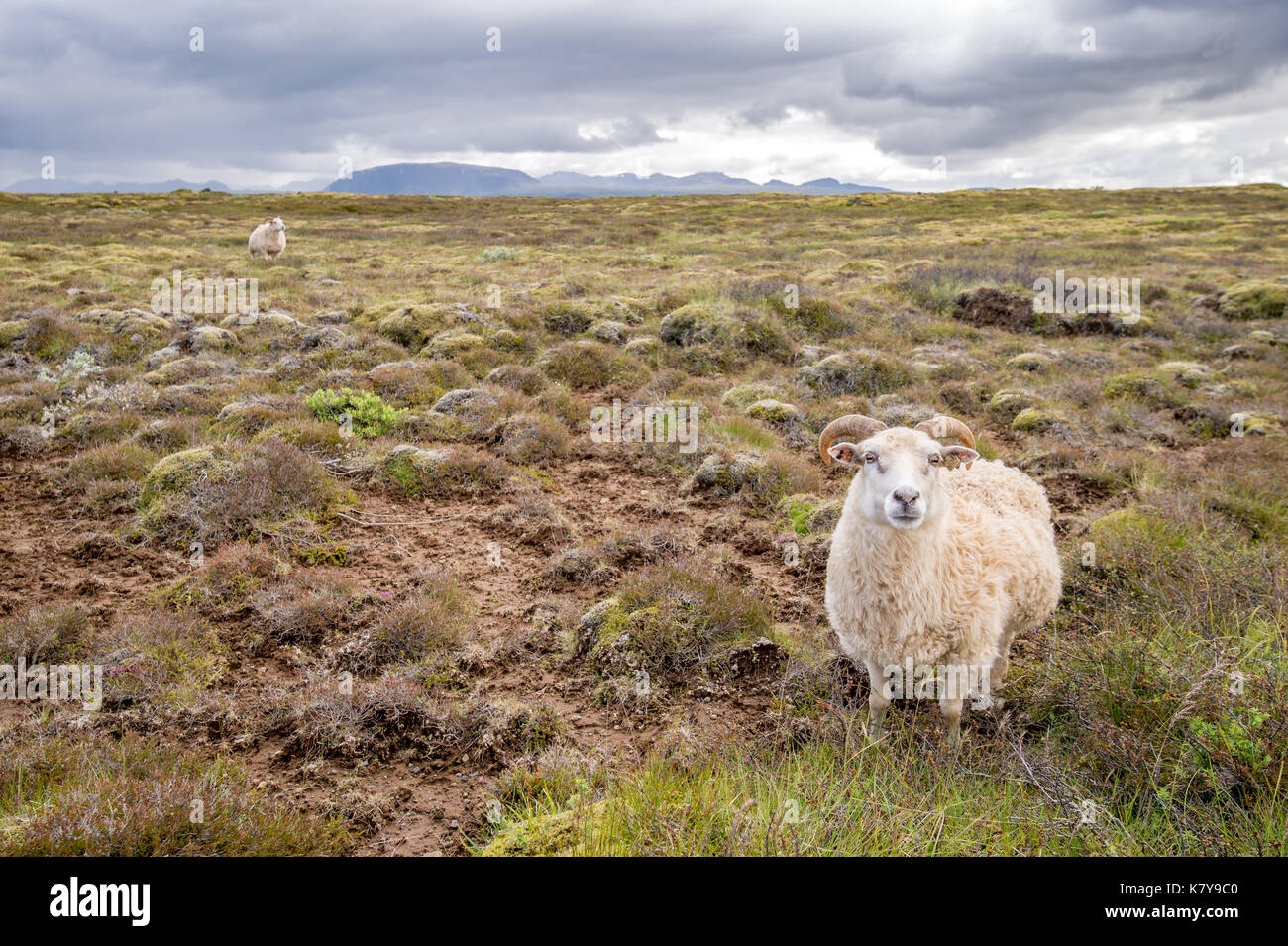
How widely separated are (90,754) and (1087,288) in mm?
23881

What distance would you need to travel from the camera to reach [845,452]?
14.9 feet

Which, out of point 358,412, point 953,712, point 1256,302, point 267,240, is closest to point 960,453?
point 953,712

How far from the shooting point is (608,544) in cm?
686

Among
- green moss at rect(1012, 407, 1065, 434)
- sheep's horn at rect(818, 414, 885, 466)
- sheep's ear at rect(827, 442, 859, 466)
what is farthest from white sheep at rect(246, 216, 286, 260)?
sheep's ear at rect(827, 442, 859, 466)

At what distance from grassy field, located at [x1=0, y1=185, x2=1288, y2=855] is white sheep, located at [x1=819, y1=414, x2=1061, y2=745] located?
1.24 ft

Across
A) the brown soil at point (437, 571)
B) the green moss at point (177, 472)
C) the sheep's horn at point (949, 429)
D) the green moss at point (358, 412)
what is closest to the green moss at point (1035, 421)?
the brown soil at point (437, 571)

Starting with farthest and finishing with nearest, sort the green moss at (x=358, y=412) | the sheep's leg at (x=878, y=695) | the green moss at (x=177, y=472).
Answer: the green moss at (x=358, y=412) < the green moss at (x=177, y=472) < the sheep's leg at (x=878, y=695)

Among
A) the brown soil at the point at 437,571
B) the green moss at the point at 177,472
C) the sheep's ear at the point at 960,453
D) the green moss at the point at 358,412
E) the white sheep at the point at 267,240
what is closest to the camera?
the brown soil at the point at 437,571

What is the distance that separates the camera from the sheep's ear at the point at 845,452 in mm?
4504

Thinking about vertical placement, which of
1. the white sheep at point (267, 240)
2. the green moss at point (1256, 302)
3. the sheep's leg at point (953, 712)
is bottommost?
the sheep's leg at point (953, 712)

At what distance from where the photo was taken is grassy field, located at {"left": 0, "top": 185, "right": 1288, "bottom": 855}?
10.4ft

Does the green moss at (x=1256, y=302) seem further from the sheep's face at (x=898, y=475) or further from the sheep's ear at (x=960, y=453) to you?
the sheep's face at (x=898, y=475)

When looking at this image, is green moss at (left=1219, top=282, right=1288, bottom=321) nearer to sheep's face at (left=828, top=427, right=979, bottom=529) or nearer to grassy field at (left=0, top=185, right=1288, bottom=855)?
grassy field at (left=0, top=185, right=1288, bottom=855)

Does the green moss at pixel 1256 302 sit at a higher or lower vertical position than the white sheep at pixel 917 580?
higher
